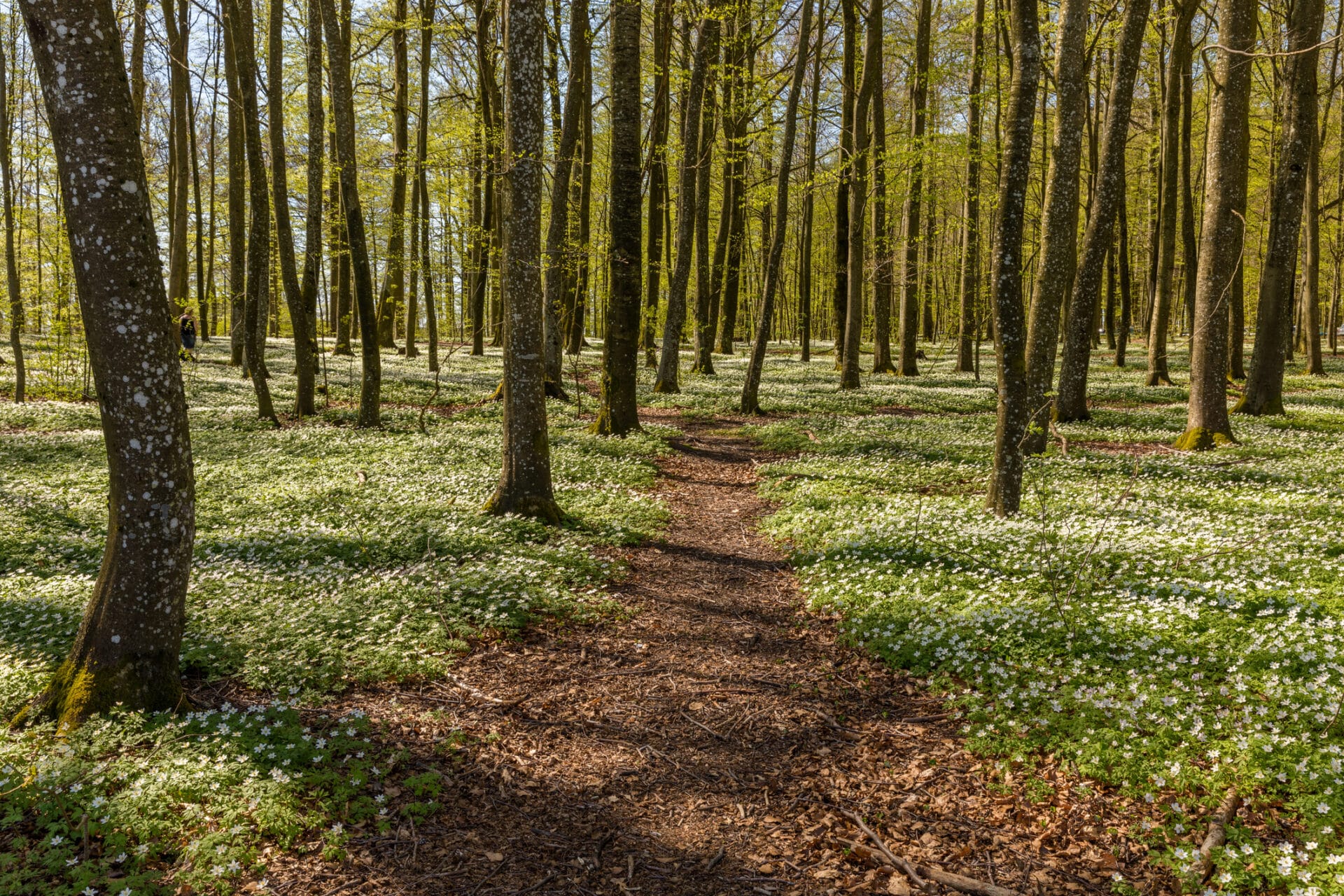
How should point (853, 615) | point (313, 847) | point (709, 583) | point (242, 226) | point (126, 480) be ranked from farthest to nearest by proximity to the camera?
1. point (242, 226)
2. point (709, 583)
3. point (853, 615)
4. point (126, 480)
5. point (313, 847)

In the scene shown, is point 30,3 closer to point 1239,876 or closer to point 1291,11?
point 1239,876

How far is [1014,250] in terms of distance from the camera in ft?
28.4

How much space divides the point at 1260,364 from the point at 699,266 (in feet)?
64.4

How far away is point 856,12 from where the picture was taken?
25906 millimetres

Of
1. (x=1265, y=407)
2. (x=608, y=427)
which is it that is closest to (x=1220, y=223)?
(x=1265, y=407)

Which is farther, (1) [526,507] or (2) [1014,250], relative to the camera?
(1) [526,507]

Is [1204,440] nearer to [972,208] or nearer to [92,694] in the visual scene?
[92,694]

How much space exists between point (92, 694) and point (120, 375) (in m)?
2.15

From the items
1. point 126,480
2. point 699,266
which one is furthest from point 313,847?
point 699,266

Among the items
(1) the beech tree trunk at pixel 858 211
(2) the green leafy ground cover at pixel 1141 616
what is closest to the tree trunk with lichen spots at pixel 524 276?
(2) the green leafy ground cover at pixel 1141 616

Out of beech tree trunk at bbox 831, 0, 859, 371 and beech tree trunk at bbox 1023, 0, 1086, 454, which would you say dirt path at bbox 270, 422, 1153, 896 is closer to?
beech tree trunk at bbox 1023, 0, 1086, 454

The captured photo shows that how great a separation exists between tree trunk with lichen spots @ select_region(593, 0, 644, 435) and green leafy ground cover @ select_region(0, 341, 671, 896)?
2.17 meters

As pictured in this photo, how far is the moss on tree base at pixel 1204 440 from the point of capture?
44.2ft

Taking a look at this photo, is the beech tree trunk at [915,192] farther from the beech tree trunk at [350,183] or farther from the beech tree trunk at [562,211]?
the beech tree trunk at [350,183]
